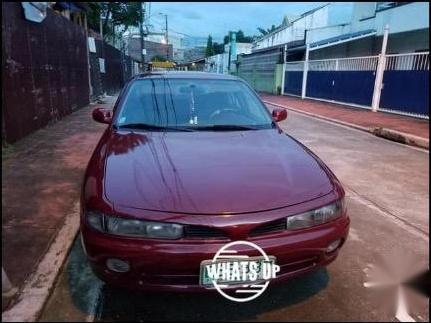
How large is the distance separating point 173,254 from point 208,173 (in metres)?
0.64

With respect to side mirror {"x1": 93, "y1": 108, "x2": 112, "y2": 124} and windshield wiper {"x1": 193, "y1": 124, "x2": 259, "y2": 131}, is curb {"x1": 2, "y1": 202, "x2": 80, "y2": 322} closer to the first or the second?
side mirror {"x1": 93, "y1": 108, "x2": 112, "y2": 124}

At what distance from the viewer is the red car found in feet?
7.89

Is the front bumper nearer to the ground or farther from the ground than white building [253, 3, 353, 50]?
nearer to the ground

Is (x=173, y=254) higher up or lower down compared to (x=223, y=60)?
lower down

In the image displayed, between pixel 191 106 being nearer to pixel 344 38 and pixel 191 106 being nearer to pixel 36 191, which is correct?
pixel 36 191

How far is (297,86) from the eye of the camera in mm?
25516

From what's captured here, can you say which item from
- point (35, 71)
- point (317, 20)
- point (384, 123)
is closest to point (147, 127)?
point (35, 71)

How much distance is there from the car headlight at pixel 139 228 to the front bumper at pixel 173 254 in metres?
0.03

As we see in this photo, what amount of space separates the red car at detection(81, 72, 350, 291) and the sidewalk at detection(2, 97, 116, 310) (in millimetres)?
964

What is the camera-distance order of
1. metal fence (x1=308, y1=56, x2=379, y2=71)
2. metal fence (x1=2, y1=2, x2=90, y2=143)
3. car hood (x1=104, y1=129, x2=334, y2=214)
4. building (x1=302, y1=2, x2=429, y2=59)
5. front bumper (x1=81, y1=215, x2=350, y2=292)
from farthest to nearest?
building (x1=302, y1=2, x2=429, y2=59), metal fence (x1=308, y1=56, x2=379, y2=71), metal fence (x1=2, y1=2, x2=90, y2=143), car hood (x1=104, y1=129, x2=334, y2=214), front bumper (x1=81, y1=215, x2=350, y2=292)

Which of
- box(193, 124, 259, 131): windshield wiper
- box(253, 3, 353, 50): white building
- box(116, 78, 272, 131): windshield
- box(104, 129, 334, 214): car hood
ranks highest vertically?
box(253, 3, 353, 50): white building

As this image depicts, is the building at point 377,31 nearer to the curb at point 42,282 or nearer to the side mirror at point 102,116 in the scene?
→ the side mirror at point 102,116

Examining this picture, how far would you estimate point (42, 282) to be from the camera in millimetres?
2979

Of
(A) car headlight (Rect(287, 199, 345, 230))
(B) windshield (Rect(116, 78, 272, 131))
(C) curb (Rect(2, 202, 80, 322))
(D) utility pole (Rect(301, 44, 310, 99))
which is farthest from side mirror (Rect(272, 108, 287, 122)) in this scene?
(D) utility pole (Rect(301, 44, 310, 99))
